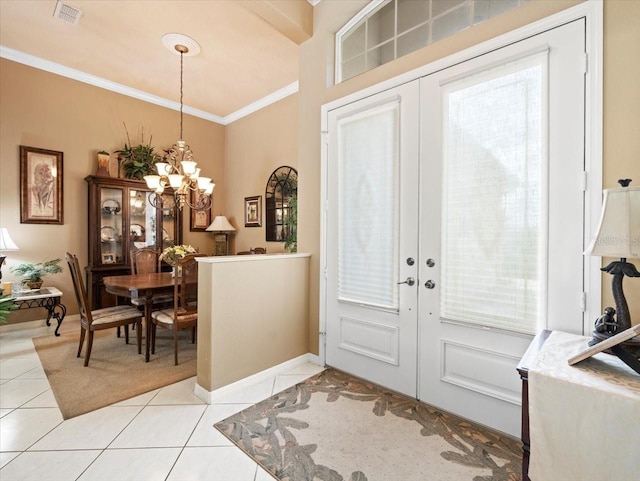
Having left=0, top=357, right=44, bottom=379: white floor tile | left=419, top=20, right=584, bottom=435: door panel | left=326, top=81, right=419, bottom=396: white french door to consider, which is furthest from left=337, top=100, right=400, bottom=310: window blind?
left=0, top=357, right=44, bottom=379: white floor tile

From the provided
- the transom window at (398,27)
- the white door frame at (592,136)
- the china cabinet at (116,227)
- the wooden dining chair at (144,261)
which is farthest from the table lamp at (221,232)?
the white door frame at (592,136)

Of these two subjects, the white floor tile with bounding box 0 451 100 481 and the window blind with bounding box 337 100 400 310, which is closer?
the white floor tile with bounding box 0 451 100 481

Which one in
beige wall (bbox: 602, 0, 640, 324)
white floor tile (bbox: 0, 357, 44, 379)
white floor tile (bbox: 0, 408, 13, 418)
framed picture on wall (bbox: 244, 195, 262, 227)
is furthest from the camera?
framed picture on wall (bbox: 244, 195, 262, 227)

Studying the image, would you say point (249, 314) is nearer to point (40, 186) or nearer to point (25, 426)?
point (25, 426)

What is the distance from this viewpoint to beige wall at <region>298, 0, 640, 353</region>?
155cm

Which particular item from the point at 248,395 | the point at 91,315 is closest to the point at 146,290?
the point at 91,315

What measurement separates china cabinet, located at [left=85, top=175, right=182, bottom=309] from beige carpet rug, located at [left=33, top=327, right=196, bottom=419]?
0.95 meters

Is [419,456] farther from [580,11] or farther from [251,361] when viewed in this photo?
[580,11]

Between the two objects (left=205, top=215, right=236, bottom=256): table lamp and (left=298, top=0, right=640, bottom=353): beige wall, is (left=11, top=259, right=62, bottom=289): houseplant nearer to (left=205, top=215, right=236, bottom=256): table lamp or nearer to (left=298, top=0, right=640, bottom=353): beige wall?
(left=205, top=215, right=236, bottom=256): table lamp

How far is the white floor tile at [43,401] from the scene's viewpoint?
222cm

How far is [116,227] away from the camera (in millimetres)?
4590

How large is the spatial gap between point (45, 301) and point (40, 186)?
4.97 ft

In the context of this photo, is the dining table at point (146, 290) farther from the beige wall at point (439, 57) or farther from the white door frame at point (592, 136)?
the white door frame at point (592, 136)

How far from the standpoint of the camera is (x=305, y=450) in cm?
177
